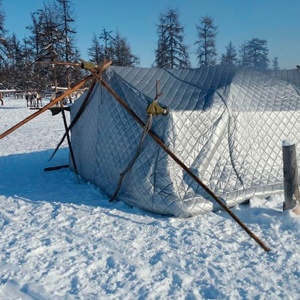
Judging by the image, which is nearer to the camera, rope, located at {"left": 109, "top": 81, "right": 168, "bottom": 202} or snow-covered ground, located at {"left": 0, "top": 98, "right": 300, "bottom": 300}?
snow-covered ground, located at {"left": 0, "top": 98, "right": 300, "bottom": 300}

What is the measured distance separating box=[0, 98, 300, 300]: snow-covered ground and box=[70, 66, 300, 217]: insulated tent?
29 cm

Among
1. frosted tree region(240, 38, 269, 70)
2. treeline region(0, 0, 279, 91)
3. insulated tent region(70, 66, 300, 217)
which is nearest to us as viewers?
insulated tent region(70, 66, 300, 217)

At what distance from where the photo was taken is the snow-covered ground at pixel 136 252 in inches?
121

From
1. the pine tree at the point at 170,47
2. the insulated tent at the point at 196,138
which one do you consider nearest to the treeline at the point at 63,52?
the pine tree at the point at 170,47

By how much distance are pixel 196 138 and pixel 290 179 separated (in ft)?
5.00

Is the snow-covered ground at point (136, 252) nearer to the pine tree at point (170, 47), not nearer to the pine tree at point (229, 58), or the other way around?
the pine tree at point (170, 47)

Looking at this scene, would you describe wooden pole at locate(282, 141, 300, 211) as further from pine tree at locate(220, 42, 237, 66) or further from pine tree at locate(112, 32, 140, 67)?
pine tree at locate(220, 42, 237, 66)

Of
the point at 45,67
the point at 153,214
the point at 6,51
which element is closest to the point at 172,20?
the point at 45,67

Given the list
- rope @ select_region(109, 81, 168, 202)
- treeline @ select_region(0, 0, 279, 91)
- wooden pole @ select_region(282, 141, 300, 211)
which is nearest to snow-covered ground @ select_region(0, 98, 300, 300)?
wooden pole @ select_region(282, 141, 300, 211)

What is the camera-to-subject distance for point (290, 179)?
4.63m

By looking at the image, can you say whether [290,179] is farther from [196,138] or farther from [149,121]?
[149,121]

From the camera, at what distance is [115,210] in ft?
16.8

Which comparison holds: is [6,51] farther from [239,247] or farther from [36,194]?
[239,247]

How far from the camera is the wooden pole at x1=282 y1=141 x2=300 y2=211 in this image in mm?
4586
